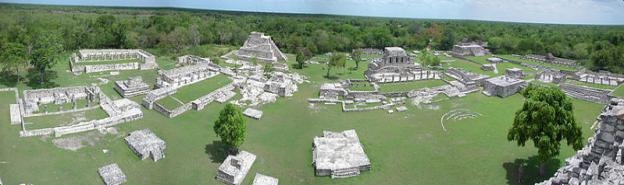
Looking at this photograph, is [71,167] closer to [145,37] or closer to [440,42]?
[145,37]

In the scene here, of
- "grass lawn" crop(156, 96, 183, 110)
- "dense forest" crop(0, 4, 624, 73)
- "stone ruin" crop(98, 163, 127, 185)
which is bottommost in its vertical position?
"stone ruin" crop(98, 163, 127, 185)

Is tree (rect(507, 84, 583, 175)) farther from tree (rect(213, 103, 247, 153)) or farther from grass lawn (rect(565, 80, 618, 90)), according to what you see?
grass lawn (rect(565, 80, 618, 90))

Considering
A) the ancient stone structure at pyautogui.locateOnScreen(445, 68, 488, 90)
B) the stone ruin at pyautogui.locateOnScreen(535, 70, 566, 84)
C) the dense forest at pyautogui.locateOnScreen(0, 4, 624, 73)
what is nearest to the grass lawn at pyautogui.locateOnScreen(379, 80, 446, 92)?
the ancient stone structure at pyautogui.locateOnScreen(445, 68, 488, 90)

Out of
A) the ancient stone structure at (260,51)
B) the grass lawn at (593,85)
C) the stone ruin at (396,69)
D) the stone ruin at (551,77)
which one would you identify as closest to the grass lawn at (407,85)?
the stone ruin at (396,69)

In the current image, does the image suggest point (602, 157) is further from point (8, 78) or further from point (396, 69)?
point (8, 78)

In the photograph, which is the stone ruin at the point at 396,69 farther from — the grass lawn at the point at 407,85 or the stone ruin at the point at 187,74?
the stone ruin at the point at 187,74
